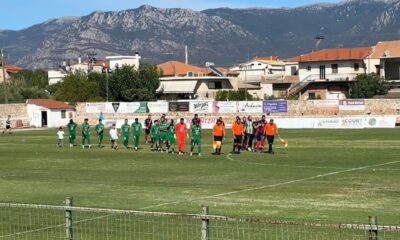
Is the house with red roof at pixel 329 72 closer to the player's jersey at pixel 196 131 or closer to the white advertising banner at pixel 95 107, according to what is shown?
the white advertising banner at pixel 95 107

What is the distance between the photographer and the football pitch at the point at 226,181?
17.2m

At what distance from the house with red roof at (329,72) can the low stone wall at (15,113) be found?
3798 centimetres

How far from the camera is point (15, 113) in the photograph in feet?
253

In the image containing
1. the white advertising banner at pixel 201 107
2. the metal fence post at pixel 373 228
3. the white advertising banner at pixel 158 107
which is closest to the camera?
the metal fence post at pixel 373 228

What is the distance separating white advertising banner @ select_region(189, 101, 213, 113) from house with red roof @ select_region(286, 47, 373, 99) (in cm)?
2741

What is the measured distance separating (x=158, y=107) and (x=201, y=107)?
212 inches

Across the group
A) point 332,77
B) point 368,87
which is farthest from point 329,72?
point 368,87

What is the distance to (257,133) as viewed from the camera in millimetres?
35875

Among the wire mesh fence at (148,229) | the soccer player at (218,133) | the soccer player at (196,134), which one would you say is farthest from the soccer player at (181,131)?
the wire mesh fence at (148,229)

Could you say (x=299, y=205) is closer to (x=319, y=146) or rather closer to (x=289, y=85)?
(x=319, y=146)

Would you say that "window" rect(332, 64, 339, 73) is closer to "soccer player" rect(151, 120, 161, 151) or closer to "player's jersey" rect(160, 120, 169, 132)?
"soccer player" rect(151, 120, 161, 151)

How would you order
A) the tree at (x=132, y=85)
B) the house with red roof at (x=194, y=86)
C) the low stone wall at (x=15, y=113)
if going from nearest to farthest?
the low stone wall at (x=15, y=113) → the tree at (x=132, y=85) → the house with red roof at (x=194, y=86)

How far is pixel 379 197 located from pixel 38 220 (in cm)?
840

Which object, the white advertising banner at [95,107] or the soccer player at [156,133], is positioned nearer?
the soccer player at [156,133]
